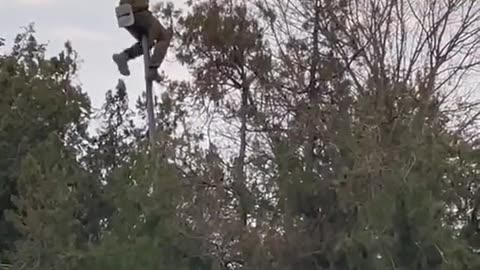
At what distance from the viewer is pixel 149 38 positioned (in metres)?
8.88

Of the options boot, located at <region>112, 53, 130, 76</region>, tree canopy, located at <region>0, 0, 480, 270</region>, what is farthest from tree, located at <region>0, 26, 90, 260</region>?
boot, located at <region>112, 53, 130, 76</region>

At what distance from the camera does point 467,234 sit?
6539 millimetres

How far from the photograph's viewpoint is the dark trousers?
877 centimetres

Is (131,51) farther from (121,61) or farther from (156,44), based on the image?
(156,44)

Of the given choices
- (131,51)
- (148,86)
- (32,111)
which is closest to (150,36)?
(131,51)

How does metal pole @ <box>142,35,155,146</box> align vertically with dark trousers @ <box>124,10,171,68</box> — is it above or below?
below

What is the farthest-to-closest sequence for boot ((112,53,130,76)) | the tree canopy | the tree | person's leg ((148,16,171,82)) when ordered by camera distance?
the tree < boot ((112,53,130,76)) < person's leg ((148,16,171,82)) < the tree canopy

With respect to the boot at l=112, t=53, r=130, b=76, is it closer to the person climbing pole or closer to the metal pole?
the person climbing pole

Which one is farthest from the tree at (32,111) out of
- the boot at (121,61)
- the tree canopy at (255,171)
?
the boot at (121,61)

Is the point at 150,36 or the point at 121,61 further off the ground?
the point at 150,36

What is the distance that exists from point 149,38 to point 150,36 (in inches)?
0.8

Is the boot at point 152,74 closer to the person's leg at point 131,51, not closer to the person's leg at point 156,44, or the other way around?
the person's leg at point 156,44

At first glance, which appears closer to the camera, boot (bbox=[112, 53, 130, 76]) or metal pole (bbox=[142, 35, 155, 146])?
metal pole (bbox=[142, 35, 155, 146])

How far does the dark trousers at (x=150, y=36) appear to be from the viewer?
877 cm
